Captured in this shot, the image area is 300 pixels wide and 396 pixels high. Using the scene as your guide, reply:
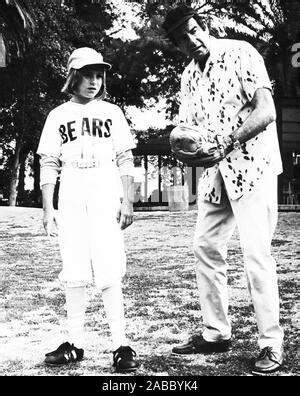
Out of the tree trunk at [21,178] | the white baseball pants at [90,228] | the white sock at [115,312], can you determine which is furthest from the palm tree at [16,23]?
the tree trunk at [21,178]

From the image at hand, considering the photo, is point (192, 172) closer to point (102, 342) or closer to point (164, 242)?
point (164, 242)

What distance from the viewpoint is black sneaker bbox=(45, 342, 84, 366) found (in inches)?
134

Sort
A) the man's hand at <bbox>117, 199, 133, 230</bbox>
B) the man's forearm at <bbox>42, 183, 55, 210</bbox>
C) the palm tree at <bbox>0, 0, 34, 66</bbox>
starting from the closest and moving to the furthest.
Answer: the man's hand at <bbox>117, 199, 133, 230</bbox> → the man's forearm at <bbox>42, 183, 55, 210</bbox> → the palm tree at <bbox>0, 0, 34, 66</bbox>

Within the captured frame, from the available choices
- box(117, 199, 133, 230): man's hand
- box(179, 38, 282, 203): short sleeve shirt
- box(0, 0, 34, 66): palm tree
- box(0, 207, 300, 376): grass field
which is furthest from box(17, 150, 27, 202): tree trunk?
box(117, 199, 133, 230): man's hand

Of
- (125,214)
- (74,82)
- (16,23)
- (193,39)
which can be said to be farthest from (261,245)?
(16,23)

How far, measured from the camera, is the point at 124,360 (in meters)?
3.29

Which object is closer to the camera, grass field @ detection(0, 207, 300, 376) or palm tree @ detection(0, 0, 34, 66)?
grass field @ detection(0, 207, 300, 376)

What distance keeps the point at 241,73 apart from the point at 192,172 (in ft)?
57.6

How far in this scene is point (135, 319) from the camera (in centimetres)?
466

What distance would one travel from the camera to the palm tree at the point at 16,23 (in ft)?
50.7

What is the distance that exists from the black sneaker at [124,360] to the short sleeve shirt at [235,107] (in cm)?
94

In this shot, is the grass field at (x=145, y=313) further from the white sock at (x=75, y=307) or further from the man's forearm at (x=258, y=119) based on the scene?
the man's forearm at (x=258, y=119)

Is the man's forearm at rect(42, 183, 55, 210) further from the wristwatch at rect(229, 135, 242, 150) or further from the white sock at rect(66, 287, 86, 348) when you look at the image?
the wristwatch at rect(229, 135, 242, 150)
